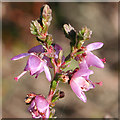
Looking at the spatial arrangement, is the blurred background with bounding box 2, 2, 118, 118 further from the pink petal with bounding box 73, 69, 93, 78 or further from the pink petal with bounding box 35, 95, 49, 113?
the pink petal with bounding box 73, 69, 93, 78

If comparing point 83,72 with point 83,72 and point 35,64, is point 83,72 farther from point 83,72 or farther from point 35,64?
point 35,64

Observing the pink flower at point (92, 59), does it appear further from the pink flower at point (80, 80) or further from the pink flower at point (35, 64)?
the pink flower at point (35, 64)

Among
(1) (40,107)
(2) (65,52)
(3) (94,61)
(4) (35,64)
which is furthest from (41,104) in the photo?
(2) (65,52)

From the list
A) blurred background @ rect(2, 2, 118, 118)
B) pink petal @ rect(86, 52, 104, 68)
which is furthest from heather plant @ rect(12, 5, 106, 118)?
blurred background @ rect(2, 2, 118, 118)

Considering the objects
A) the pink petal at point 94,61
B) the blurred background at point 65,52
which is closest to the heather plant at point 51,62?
the pink petal at point 94,61

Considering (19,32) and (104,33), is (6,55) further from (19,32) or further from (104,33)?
(104,33)

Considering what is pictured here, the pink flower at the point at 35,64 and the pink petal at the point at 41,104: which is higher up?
the pink flower at the point at 35,64

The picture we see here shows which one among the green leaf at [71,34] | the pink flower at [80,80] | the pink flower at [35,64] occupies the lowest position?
the pink flower at [80,80]
